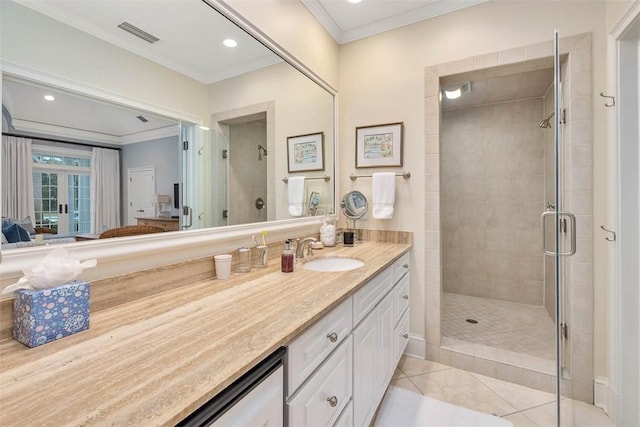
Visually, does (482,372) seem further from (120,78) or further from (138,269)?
(120,78)

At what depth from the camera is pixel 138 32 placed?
1.04 m

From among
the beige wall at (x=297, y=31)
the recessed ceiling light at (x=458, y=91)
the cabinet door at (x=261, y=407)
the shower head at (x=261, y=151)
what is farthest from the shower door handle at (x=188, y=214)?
the recessed ceiling light at (x=458, y=91)

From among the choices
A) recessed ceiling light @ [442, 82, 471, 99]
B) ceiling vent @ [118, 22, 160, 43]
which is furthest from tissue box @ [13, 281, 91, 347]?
recessed ceiling light @ [442, 82, 471, 99]

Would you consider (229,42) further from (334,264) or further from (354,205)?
(354,205)

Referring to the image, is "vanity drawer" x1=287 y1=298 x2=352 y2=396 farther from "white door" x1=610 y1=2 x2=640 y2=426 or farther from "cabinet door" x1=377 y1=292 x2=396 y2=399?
"white door" x1=610 y1=2 x2=640 y2=426

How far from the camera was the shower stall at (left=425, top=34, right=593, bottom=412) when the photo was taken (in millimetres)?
1725

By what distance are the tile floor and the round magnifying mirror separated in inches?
47.1

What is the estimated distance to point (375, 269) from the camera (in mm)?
1423

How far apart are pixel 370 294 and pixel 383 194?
1.05 metres

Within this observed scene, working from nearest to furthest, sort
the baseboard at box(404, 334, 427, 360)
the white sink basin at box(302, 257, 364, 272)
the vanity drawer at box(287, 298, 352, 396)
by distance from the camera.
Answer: the vanity drawer at box(287, 298, 352, 396) → the white sink basin at box(302, 257, 364, 272) → the baseboard at box(404, 334, 427, 360)

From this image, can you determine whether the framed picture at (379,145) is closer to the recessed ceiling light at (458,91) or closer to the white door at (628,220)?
the recessed ceiling light at (458,91)

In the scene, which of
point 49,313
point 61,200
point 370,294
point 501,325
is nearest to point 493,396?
point 501,325

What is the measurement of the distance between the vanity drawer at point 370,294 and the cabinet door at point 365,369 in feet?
0.14

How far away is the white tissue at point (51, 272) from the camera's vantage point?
73 cm
